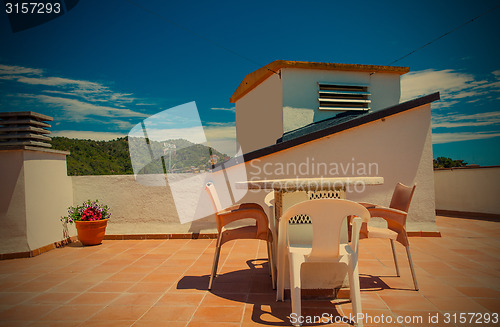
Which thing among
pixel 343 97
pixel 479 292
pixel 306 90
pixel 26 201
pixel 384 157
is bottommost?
pixel 479 292

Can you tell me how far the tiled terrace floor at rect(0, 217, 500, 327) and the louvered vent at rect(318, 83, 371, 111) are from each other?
3948 mm

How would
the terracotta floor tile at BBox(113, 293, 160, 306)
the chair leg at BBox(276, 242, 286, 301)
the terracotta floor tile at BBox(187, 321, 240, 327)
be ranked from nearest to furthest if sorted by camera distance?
the terracotta floor tile at BBox(187, 321, 240, 327)
the chair leg at BBox(276, 242, 286, 301)
the terracotta floor tile at BBox(113, 293, 160, 306)

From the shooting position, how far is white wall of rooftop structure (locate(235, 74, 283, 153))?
7.57 m

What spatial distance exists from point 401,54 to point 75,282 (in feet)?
27.9

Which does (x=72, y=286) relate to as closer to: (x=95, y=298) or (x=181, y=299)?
(x=95, y=298)

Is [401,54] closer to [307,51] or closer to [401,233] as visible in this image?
[307,51]

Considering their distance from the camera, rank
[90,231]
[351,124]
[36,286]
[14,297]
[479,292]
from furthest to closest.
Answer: [351,124]
[90,231]
[36,286]
[14,297]
[479,292]

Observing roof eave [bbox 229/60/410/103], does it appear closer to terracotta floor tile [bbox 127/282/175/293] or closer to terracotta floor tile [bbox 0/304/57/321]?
terracotta floor tile [bbox 127/282/175/293]

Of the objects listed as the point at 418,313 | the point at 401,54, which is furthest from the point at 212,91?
the point at 418,313

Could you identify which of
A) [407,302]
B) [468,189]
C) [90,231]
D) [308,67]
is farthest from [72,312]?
[468,189]

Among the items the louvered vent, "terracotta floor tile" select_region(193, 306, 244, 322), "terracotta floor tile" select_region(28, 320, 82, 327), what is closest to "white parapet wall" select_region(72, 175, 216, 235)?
"terracotta floor tile" select_region(193, 306, 244, 322)

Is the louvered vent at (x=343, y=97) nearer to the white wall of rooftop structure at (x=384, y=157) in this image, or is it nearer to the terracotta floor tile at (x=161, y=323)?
the white wall of rooftop structure at (x=384, y=157)

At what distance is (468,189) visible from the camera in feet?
24.9

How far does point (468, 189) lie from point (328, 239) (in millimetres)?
7412
